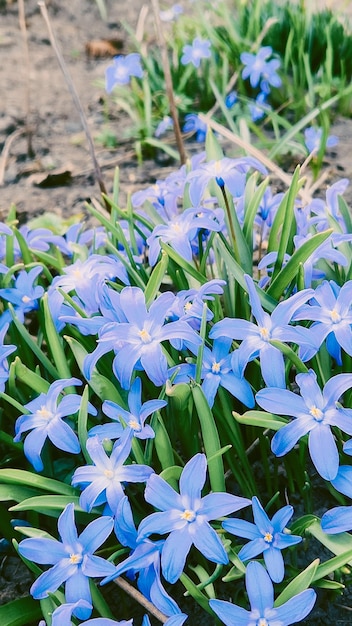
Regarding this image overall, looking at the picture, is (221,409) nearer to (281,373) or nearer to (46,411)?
(281,373)

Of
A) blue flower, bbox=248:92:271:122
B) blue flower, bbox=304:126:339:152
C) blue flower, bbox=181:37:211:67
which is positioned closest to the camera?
blue flower, bbox=304:126:339:152

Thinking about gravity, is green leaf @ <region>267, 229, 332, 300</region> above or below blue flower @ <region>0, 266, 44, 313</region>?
above

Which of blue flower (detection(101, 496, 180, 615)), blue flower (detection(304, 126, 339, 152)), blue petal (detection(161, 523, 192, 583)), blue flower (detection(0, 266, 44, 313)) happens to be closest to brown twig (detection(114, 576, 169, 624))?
blue flower (detection(101, 496, 180, 615))

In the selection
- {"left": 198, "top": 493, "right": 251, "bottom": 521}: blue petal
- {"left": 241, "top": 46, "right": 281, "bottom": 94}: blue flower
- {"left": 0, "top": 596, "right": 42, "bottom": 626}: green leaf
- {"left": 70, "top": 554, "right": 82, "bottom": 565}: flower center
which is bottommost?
{"left": 0, "top": 596, "right": 42, "bottom": 626}: green leaf

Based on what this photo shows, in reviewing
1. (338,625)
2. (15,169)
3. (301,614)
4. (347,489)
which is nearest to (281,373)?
(347,489)

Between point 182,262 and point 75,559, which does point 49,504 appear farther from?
point 182,262

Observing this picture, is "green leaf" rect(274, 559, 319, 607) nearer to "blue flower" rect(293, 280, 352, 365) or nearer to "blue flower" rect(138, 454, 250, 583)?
"blue flower" rect(138, 454, 250, 583)

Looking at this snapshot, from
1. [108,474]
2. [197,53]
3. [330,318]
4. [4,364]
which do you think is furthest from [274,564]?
[197,53]

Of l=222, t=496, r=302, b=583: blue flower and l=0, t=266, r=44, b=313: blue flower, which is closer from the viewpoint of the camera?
l=222, t=496, r=302, b=583: blue flower
